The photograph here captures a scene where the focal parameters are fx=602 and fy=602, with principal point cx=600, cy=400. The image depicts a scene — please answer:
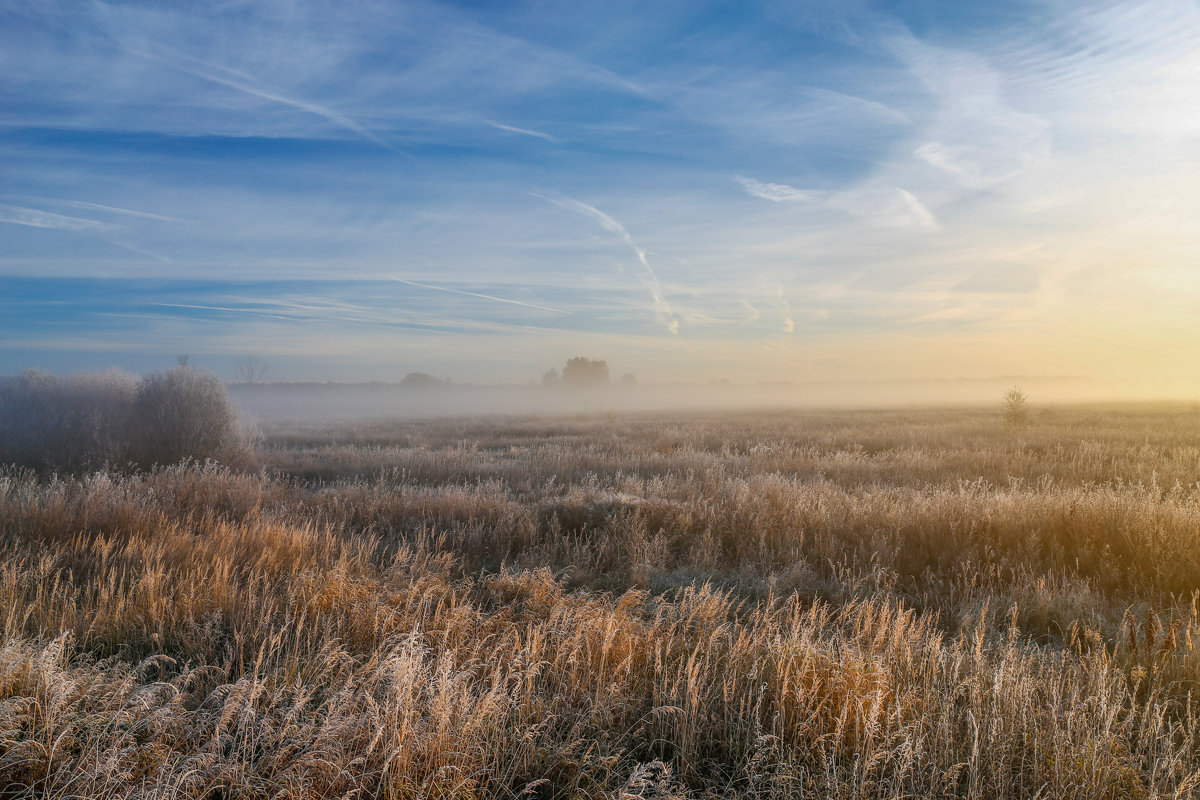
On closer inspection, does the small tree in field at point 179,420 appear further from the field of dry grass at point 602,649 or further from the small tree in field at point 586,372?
the small tree in field at point 586,372

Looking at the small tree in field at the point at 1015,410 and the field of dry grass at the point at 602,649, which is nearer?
the field of dry grass at the point at 602,649

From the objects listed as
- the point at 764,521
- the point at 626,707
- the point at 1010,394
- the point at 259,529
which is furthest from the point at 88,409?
the point at 1010,394

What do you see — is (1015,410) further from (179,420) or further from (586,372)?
(586,372)

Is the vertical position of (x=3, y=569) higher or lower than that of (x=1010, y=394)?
lower

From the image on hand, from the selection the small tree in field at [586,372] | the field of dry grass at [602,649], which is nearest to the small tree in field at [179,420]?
the field of dry grass at [602,649]

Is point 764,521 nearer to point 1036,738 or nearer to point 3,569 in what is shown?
point 1036,738

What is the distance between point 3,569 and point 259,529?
229 centimetres

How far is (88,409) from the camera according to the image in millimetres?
14047

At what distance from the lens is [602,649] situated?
3580mm

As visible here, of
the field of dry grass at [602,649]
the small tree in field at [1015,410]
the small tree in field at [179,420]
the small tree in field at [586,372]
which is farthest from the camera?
the small tree in field at [586,372]

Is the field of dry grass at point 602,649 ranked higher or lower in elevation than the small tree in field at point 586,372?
lower

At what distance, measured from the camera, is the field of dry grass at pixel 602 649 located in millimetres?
2660

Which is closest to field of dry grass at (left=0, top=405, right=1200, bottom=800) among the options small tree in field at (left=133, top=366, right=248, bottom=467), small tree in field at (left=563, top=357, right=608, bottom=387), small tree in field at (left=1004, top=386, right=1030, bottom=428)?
small tree in field at (left=133, top=366, right=248, bottom=467)

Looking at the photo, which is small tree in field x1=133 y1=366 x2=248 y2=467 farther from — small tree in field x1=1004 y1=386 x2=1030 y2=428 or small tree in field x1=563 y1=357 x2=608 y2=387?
small tree in field x1=563 y1=357 x2=608 y2=387
